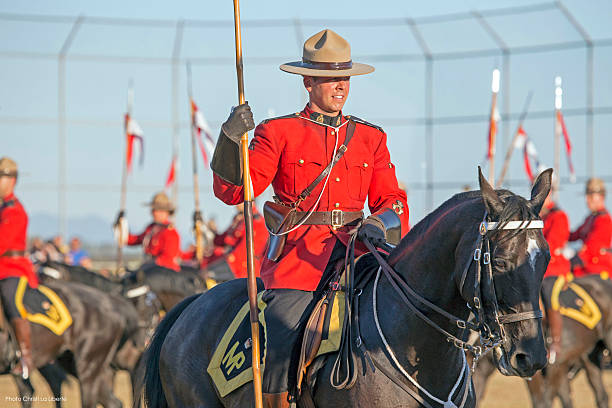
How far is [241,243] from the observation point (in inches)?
519

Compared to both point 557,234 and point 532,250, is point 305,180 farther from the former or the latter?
point 557,234

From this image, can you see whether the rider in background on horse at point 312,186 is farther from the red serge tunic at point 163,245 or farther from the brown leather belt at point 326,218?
the red serge tunic at point 163,245

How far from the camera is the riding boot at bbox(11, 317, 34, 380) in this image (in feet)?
32.2

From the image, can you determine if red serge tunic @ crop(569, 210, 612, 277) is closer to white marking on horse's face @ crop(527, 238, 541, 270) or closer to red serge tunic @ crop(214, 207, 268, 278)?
red serge tunic @ crop(214, 207, 268, 278)

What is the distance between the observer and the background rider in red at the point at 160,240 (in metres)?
13.4

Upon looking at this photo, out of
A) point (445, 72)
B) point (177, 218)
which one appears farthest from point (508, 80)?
point (177, 218)

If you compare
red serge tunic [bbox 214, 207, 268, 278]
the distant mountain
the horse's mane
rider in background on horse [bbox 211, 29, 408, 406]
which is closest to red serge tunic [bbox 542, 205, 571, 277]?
red serge tunic [bbox 214, 207, 268, 278]

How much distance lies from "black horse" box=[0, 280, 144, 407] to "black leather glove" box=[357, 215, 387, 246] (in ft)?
21.6

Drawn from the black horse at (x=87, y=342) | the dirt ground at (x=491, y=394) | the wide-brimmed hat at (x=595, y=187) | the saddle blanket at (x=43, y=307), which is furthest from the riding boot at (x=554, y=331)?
the saddle blanket at (x=43, y=307)

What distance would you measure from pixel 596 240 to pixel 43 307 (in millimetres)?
6738

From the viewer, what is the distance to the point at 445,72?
2364cm

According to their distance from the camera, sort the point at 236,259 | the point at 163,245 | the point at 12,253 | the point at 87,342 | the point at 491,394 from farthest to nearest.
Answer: the point at 491,394
the point at 163,245
the point at 236,259
the point at 87,342
the point at 12,253

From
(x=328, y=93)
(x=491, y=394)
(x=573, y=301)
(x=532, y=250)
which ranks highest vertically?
(x=328, y=93)

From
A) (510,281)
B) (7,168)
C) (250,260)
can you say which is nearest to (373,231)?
(250,260)
